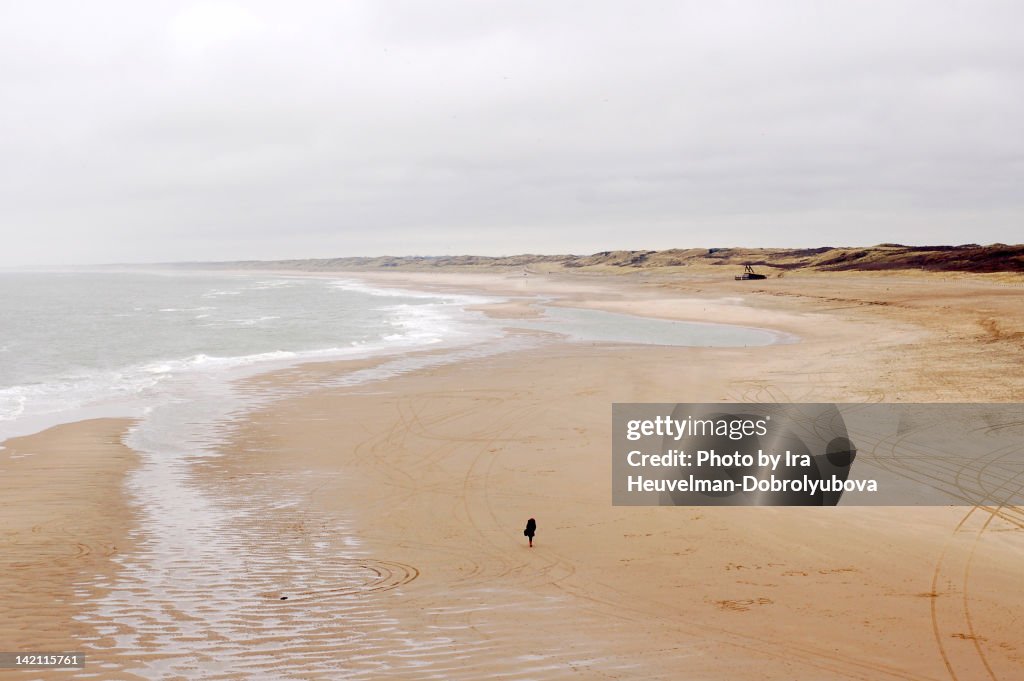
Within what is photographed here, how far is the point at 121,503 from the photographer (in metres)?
12.9

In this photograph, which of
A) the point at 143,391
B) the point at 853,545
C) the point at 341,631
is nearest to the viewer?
the point at 341,631

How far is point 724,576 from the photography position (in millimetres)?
9234

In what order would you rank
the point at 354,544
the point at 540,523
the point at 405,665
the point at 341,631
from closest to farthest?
1. the point at 405,665
2. the point at 341,631
3. the point at 354,544
4. the point at 540,523

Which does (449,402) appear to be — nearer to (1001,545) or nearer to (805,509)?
(805,509)

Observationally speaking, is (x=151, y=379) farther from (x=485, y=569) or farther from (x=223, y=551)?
(x=485, y=569)

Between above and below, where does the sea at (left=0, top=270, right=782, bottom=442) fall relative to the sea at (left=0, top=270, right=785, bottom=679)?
above

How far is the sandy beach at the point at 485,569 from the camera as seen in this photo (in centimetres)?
732

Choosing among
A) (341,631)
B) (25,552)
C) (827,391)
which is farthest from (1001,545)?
(25,552)

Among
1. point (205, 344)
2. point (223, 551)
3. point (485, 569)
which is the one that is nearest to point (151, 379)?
point (205, 344)

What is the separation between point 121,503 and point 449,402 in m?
10.1

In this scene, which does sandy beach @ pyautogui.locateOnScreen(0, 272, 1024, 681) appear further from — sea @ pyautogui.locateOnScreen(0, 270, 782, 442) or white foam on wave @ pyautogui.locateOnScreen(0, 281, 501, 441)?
sea @ pyautogui.locateOnScreen(0, 270, 782, 442)

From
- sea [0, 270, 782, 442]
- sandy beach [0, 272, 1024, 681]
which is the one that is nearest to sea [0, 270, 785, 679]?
sandy beach [0, 272, 1024, 681]

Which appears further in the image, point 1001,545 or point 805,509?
point 805,509

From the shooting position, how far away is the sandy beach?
288 inches
